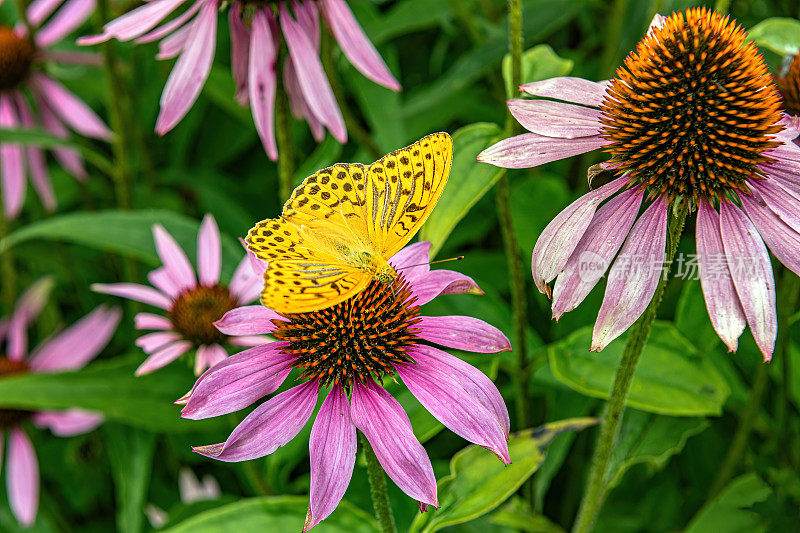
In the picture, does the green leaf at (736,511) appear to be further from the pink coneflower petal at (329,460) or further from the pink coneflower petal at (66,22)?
the pink coneflower petal at (66,22)

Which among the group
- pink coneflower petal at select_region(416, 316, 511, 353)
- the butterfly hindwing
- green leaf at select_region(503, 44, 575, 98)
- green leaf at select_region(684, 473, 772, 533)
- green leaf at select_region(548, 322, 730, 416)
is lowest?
green leaf at select_region(684, 473, 772, 533)

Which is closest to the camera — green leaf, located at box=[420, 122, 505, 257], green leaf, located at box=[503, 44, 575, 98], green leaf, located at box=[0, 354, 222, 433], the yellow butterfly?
the yellow butterfly

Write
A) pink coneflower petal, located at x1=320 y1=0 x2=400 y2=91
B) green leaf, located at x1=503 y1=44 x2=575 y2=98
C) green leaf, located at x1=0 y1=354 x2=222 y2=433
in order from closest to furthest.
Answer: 1. green leaf, located at x1=503 y1=44 x2=575 y2=98
2. pink coneflower petal, located at x1=320 y1=0 x2=400 y2=91
3. green leaf, located at x1=0 y1=354 x2=222 y2=433

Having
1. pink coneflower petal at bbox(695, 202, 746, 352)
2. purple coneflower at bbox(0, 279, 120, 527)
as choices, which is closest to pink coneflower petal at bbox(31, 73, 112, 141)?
purple coneflower at bbox(0, 279, 120, 527)

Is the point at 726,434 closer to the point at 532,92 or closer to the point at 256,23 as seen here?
the point at 532,92

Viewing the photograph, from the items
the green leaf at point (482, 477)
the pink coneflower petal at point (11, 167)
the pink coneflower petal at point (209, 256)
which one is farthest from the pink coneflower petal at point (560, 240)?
the pink coneflower petal at point (11, 167)

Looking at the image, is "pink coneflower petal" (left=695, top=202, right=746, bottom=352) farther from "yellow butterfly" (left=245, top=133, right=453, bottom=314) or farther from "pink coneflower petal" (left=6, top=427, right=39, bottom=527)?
"pink coneflower petal" (left=6, top=427, right=39, bottom=527)

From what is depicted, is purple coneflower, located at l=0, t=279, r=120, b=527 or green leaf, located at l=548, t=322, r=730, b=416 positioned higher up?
green leaf, located at l=548, t=322, r=730, b=416
